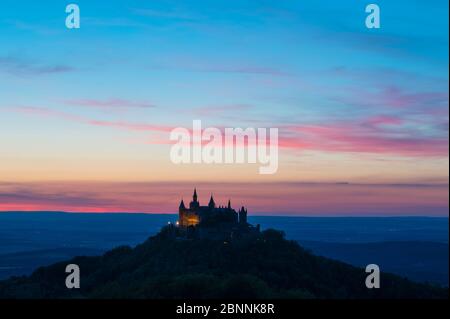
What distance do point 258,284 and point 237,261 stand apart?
35.8ft

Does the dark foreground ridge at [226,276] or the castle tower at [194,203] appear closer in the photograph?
the dark foreground ridge at [226,276]

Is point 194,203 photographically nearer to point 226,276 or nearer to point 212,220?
point 212,220

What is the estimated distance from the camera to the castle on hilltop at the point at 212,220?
103125 millimetres

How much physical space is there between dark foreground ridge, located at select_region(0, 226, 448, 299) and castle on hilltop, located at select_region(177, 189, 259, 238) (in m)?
1.52

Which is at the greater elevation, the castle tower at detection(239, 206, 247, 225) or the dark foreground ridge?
the castle tower at detection(239, 206, 247, 225)

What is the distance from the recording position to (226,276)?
312ft

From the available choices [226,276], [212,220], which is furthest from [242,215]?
[226,276]

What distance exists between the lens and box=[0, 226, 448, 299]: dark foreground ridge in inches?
3474

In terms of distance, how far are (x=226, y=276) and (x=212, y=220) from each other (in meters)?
12.1

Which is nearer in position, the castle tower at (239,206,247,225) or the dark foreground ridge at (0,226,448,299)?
the dark foreground ridge at (0,226,448,299)

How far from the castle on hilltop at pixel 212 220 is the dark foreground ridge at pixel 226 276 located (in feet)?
4.98
